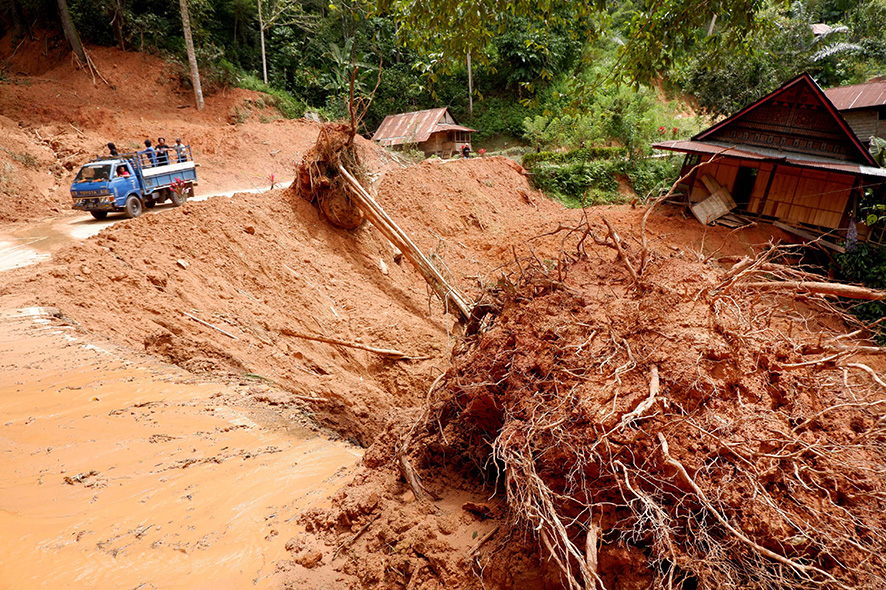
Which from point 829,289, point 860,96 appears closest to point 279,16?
point 860,96

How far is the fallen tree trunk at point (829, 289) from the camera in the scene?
2.15 meters

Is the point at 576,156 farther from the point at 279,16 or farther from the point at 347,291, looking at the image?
the point at 279,16

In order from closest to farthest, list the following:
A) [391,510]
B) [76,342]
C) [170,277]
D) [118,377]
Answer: [391,510] → [118,377] → [76,342] → [170,277]

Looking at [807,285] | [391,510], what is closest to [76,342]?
[391,510]

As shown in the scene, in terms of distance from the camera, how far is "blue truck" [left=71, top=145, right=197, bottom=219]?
923 centimetres

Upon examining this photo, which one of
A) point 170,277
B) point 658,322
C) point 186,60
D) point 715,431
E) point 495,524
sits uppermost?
point 186,60

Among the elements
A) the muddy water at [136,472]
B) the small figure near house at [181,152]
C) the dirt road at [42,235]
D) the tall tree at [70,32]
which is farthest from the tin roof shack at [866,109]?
the tall tree at [70,32]

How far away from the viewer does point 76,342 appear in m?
Result: 4.34

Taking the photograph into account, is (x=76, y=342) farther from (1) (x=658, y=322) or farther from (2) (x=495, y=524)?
(1) (x=658, y=322)

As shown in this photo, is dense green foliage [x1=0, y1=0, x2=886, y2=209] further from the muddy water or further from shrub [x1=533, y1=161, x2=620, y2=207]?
the muddy water

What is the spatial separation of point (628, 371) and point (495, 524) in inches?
44.3

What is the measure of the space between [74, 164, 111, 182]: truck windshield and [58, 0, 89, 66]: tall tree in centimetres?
1203

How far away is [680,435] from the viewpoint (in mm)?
2166

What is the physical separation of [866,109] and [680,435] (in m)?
17.1
